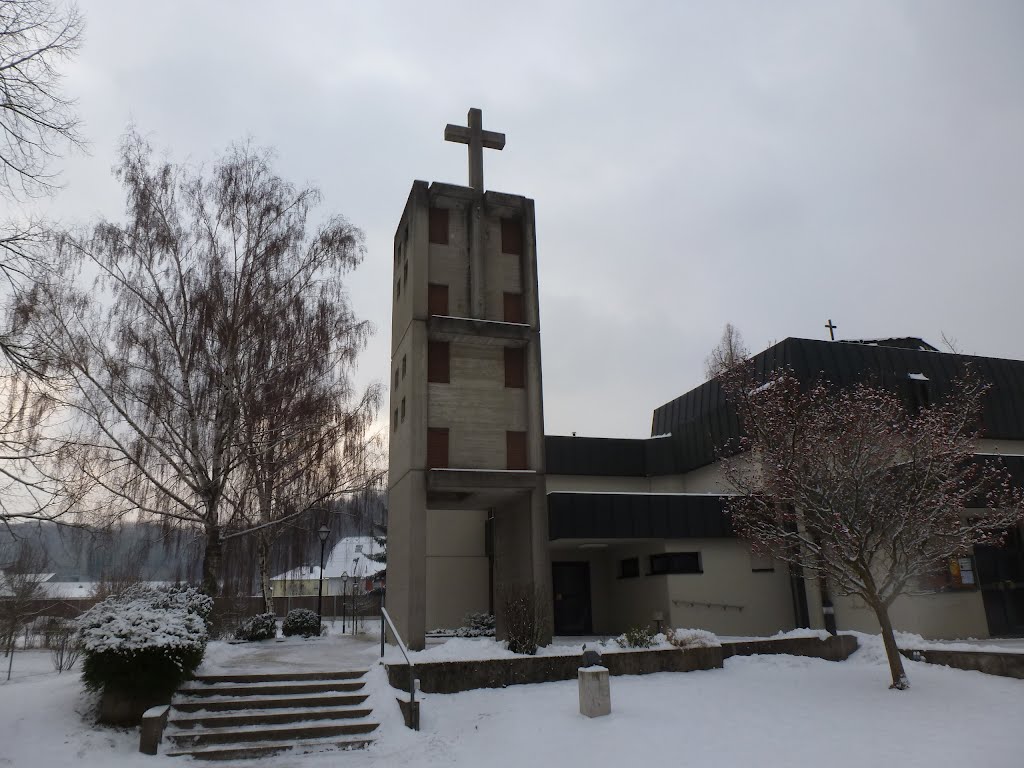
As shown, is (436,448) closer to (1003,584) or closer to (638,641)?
(638,641)

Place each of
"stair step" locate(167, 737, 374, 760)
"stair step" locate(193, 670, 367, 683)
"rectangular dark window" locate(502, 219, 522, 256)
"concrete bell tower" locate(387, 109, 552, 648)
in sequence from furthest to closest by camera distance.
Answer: "rectangular dark window" locate(502, 219, 522, 256) < "concrete bell tower" locate(387, 109, 552, 648) < "stair step" locate(193, 670, 367, 683) < "stair step" locate(167, 737, 374, 760)

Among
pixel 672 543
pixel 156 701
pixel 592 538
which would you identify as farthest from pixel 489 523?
pixel 156 701

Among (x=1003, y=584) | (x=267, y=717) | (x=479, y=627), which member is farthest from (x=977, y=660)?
(x=267, y=717)

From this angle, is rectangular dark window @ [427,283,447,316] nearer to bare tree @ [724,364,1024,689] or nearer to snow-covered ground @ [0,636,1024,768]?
bare tree @ [724,364,1024,689]

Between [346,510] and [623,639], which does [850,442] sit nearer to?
[623,639]

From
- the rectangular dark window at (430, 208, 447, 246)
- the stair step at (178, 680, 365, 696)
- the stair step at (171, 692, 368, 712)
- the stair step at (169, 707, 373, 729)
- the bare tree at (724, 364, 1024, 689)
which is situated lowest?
the stair step at (169, 707, 373, 729)

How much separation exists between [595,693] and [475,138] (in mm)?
16283

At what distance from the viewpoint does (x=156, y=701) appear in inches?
421

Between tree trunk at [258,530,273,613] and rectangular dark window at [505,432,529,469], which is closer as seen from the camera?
rectangular dark window at [505,432,529,469]

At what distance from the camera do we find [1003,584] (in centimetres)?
1997

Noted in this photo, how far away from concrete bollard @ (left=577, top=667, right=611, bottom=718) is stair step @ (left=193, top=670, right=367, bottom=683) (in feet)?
14.6

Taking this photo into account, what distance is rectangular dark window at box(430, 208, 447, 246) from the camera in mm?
19734

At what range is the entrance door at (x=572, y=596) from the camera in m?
25.0

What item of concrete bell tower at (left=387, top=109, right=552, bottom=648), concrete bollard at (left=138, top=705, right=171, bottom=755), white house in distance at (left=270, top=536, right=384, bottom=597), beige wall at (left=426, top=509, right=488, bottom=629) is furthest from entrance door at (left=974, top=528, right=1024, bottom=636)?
white house in distance at (left=270, top=536, right=384, bottom=597)
